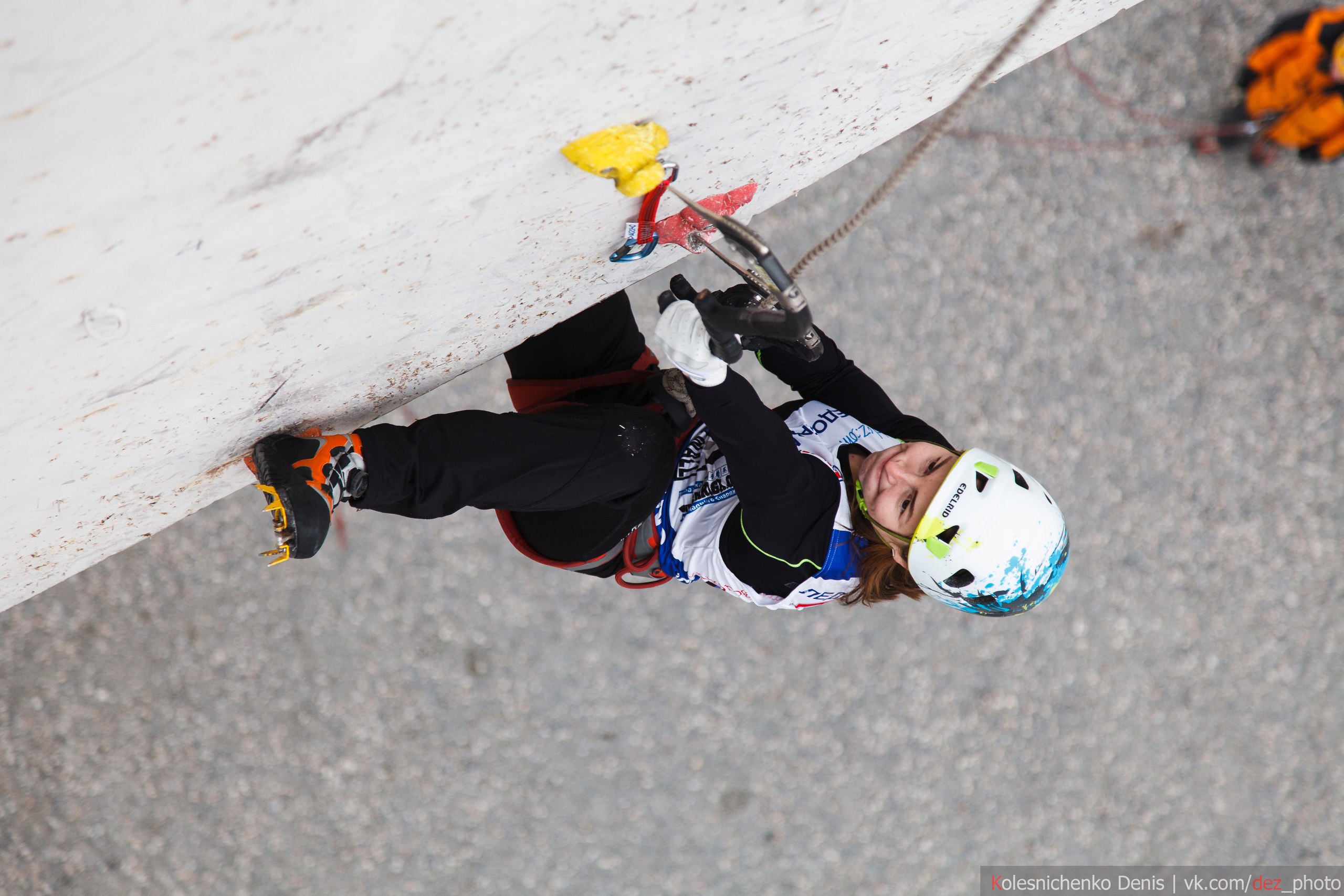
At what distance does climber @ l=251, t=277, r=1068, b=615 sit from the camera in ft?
4.71

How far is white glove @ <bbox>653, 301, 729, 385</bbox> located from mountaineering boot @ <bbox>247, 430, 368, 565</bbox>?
1.87 feet

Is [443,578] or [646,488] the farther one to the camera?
[443,578]

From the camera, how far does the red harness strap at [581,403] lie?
183cm

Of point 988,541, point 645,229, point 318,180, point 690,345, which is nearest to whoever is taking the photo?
point 318,180

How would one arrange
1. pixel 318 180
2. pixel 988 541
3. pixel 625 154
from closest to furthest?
pixel 318 180, pixel 625 154, pixel 988 541

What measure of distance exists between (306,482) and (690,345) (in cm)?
69

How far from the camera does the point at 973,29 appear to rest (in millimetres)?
1418

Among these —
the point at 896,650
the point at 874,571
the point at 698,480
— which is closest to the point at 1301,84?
the point at 896,650

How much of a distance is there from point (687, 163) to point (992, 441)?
226cm

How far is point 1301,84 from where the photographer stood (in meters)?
3.25

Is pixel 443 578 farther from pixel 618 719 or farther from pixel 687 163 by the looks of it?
pixel 687 163

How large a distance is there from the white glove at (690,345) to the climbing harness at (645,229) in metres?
0.18

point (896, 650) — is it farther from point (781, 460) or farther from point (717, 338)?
point (717, 338)

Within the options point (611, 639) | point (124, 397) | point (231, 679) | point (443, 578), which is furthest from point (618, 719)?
point (124, 397)
